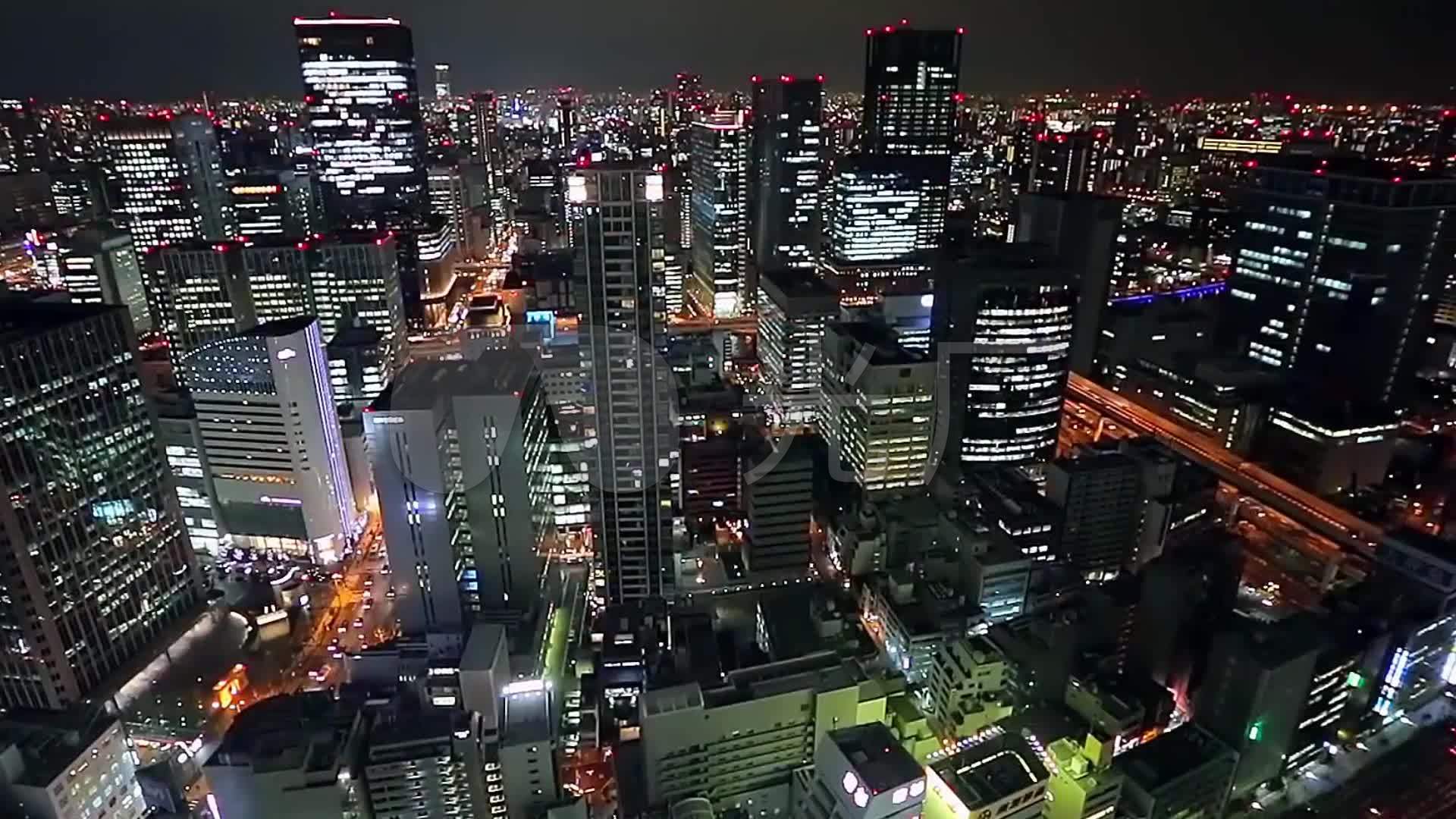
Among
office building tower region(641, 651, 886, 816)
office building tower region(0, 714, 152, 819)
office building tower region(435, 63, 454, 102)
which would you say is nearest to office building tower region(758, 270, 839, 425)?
office building tower region(641, 651, 886, 816)

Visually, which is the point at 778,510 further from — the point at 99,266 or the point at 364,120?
the point at 364,120

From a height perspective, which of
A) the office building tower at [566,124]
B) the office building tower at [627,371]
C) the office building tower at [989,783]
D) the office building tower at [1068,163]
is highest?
the office building tower at [566,124]

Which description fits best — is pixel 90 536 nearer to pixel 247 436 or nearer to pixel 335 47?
pixel 247 436

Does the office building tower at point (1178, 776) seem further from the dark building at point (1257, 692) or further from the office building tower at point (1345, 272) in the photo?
the office building tower at point (1345, 272)

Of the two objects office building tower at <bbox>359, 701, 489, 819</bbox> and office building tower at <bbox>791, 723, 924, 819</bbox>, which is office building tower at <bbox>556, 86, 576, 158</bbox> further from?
office building tower at <bbox>791, 723, 924, 819</bbox>

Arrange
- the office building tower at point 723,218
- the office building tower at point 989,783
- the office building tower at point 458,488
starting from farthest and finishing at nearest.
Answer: the office building tower at point 723,218 → the office building tower at point 458,488 → the office building tower at point 989,783

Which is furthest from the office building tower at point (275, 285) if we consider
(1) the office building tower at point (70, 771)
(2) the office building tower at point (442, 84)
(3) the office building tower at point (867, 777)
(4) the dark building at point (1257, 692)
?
(2) the office building tower at point (442, 84)
